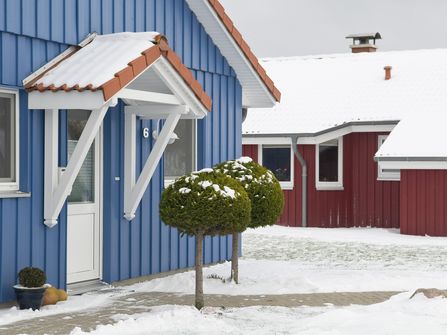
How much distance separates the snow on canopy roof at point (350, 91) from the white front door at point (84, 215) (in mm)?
12343

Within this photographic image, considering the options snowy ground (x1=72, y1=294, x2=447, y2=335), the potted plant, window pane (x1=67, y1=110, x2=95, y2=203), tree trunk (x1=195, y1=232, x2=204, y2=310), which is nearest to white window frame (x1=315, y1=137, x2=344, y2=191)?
window pane (x1=67, y1=110, x2=95, y2=203)

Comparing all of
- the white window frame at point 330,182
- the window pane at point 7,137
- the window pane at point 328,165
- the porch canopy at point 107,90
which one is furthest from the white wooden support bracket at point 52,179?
the window pane at point 328,165

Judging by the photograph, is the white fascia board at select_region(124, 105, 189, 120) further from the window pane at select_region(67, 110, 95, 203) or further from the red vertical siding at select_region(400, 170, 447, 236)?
the red vertical siding at select_region(400, 170, 447, 236)

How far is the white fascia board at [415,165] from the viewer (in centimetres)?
2061

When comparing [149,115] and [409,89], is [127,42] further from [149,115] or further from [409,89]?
[409,89]

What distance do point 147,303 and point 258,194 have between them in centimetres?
234

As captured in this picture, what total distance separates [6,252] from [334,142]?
15383mm

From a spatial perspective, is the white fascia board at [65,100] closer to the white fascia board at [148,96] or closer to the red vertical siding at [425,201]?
the white fascia board at [148,96]

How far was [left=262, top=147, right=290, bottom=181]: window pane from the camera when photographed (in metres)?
24.9

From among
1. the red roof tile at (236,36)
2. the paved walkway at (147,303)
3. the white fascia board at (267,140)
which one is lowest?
the paved walkway at (147,303)

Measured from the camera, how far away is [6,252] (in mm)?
10211

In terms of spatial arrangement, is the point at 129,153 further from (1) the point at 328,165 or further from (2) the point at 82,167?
(1) the point at 328,165

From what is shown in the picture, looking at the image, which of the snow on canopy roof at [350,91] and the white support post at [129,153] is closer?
the white support post at [129,153]

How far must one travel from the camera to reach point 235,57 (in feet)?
48.5
